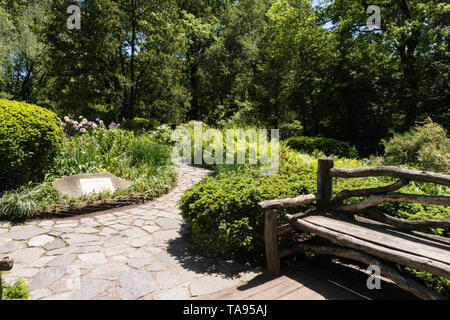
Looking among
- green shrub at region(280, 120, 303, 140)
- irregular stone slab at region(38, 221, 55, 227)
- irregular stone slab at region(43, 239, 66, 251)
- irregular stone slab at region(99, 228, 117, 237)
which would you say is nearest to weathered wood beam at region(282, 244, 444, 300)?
irregular stone slab at region(99, 228, 117, 237)

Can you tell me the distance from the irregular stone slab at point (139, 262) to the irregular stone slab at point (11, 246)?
144 centimetres

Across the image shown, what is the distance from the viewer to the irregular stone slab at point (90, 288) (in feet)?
7.88

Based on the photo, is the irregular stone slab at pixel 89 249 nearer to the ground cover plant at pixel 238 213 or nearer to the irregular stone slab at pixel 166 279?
the irregular stone slab at pixel 166 279

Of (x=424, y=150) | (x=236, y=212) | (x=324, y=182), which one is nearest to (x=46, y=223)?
(x=236, y=212)

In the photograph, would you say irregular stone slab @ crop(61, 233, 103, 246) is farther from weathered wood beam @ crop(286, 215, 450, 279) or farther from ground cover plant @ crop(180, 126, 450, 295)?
weathered wood beam @ crop(286, 215, 450, 279)

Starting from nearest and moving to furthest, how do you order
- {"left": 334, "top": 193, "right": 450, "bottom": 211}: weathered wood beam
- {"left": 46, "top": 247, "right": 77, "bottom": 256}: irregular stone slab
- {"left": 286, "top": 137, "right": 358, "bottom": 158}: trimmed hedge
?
{"left": 334, "top": 193, "right": 450, "bottom": 211}: weathered wood beam, {"left": 46, "top": 247, "right": 77, "bottom": 256}: irregular stone slab, {"left": 286, "top": 137, "right": 358, "bottom": 158}: trimmed hedge

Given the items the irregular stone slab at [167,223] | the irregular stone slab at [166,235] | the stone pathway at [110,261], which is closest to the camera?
the stone pathway at [110,261]

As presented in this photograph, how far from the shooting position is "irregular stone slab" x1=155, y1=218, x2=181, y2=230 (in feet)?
13.8

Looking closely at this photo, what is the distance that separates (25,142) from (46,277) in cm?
289

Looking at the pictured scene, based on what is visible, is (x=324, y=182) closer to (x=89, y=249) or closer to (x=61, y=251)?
(x=89, y=249)

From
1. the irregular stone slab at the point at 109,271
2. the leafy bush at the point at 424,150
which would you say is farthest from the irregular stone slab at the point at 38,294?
the leafy bush at the point at 424,150

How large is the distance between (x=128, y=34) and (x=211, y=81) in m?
6.51

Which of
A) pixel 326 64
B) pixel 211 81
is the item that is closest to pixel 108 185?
pixel 326 64
